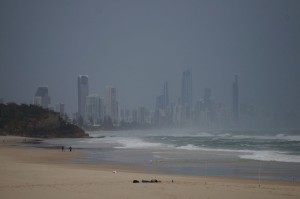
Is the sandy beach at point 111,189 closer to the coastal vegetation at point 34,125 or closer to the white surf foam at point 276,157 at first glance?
the white surf foam at point 276,157

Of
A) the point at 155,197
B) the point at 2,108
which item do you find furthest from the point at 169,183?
the point at 2,108

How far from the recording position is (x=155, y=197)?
44.7ft

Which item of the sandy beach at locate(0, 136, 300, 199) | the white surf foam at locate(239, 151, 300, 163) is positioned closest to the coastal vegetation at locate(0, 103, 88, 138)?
the white surf foam at locate(239, 151, 300, 163)

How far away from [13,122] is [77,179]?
10260 centimetres

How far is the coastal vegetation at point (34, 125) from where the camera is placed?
110125mm

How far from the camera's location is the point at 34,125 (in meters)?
113

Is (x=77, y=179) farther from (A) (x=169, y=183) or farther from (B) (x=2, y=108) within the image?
(B) (x=2, y=108)

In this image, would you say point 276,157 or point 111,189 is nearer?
point 111,189

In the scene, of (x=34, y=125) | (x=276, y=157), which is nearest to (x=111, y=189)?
(x=276, y=157)

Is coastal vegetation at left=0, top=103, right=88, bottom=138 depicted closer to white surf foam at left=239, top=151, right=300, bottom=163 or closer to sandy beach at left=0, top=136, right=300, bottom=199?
white surf foam at left=239, top=151, right=300, bottom=163

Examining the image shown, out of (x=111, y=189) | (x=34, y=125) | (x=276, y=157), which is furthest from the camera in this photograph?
(x=34, y=125)

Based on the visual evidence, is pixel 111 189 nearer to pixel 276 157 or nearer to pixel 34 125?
pixel 276 157

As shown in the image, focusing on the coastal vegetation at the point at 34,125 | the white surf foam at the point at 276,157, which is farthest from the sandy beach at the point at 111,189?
the coastal vegetation at the point at 34,125

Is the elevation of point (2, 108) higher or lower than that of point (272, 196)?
higher
